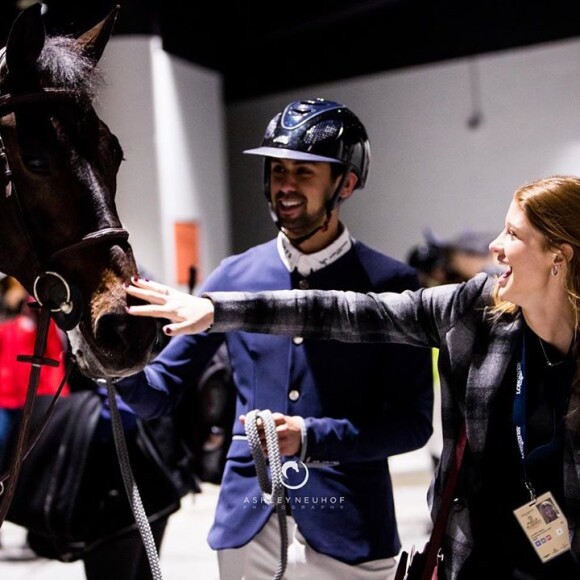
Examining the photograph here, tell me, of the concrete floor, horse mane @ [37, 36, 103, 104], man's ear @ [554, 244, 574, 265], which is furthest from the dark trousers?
man's ear @ [554, 244, 574, 265]

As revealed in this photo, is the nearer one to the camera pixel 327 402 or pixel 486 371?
pixel 486 371

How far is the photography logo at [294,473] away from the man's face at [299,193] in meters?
0.48

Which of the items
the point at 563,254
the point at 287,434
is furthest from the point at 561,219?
the point at 287,434

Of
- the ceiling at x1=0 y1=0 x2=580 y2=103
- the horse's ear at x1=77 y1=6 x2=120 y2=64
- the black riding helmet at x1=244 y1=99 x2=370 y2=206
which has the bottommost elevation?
the black riding helmet at x1=244 y1=99 x2=370 y2=206

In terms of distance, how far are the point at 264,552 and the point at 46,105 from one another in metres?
0.96

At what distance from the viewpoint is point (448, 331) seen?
151 cm

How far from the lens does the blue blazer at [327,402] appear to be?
167 cm

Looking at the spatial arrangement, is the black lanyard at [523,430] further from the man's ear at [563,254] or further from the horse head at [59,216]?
the horse head at [59,216]

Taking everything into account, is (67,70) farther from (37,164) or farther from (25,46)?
(37,164)

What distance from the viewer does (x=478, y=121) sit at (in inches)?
227

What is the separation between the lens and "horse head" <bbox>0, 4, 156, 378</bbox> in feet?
4.49

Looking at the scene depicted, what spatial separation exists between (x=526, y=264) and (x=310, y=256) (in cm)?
53

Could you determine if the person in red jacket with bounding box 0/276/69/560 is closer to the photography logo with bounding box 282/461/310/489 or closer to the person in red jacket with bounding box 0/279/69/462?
the person in red jacket with bounding box 0/279/69/462

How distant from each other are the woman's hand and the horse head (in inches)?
1.3
